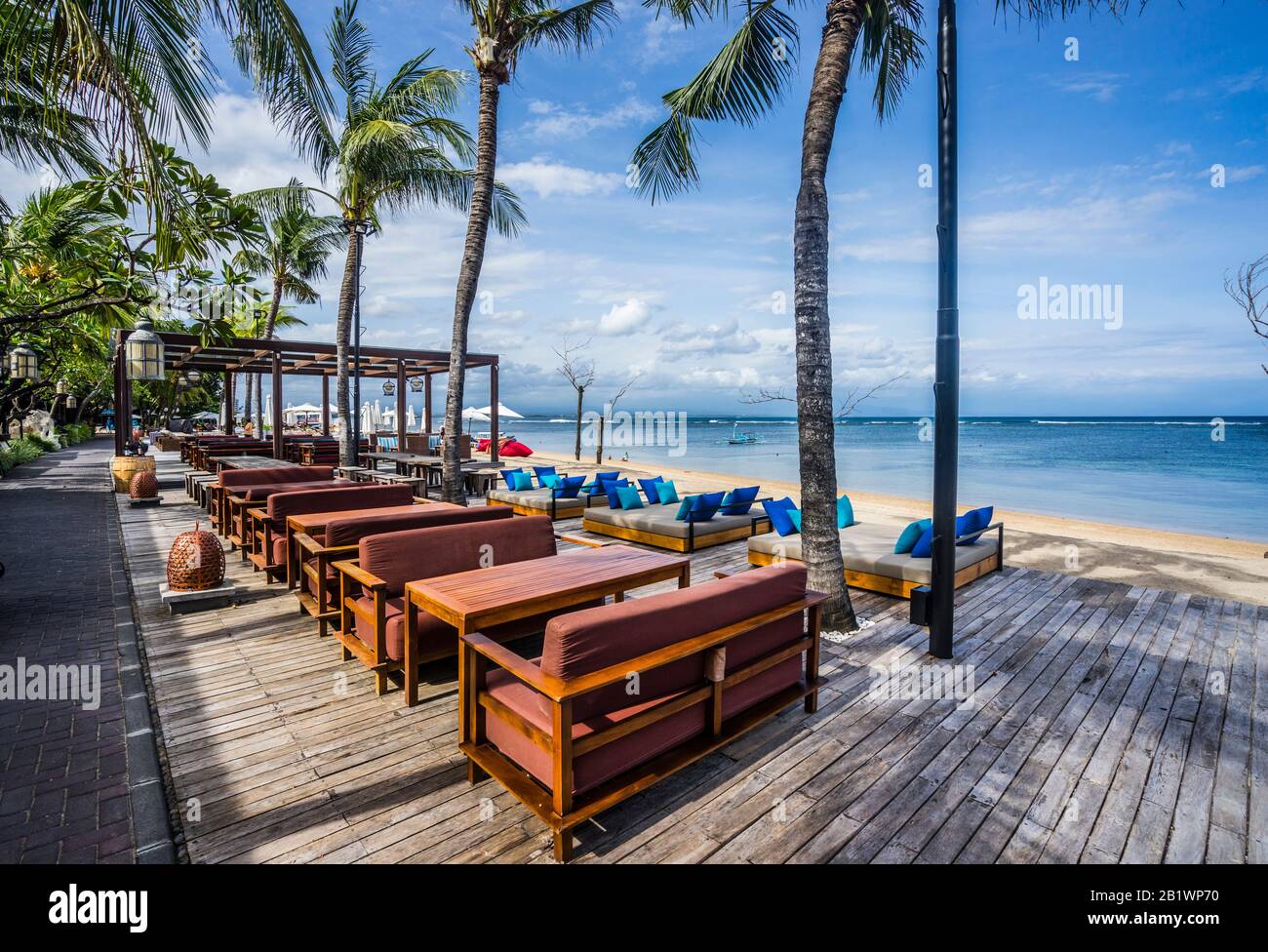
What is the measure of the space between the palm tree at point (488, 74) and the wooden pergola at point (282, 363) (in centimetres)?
463

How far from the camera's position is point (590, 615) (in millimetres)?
2416

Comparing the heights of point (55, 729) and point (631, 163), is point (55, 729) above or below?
below

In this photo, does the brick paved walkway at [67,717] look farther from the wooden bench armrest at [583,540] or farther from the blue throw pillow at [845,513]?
the blue throw pillow at [845,513]

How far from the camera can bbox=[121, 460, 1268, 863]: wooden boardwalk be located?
97.0 inches

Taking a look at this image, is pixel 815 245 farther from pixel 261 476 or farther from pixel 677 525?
pixel 261 476

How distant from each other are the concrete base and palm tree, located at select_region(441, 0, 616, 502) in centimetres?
447

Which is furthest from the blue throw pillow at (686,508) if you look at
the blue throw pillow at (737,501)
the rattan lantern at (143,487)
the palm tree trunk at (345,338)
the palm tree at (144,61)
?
the rattan lantern at (143,487)

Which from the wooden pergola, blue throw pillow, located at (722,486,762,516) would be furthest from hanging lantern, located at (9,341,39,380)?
blue throw pillow, located at (722,486,762,516)

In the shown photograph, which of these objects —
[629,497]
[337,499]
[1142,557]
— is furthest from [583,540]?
[1142,557]

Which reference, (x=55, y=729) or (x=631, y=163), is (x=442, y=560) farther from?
(x=631, y=163)

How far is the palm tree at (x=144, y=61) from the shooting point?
3.88 metres

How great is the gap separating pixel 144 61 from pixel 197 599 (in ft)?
15.0
